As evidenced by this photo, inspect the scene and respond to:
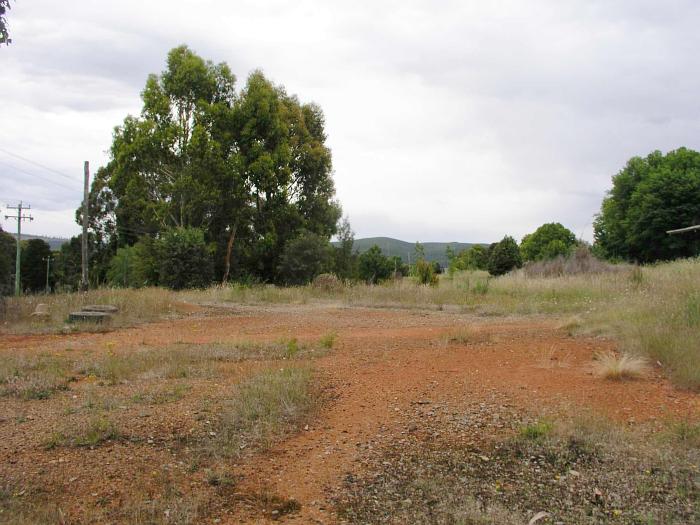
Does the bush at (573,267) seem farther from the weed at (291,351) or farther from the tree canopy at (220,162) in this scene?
the weed at (291,351)

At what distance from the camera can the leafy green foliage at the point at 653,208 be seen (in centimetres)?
3122

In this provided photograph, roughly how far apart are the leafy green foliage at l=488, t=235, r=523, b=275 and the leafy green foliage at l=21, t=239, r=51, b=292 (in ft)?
140

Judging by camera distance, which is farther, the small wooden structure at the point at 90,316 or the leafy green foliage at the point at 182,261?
the leafy green foliage at the point at 182,261

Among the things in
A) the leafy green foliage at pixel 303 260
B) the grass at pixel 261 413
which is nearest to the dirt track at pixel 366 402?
the grass at pixel 261 413

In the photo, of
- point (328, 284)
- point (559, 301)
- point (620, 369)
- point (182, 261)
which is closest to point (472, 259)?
point (328, 284)

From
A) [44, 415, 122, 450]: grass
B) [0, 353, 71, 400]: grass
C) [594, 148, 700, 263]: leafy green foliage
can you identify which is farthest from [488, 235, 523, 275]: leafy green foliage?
[44, 415, 122, 450]: grass

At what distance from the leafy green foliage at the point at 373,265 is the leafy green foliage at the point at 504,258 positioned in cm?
676

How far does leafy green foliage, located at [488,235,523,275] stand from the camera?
37031mm

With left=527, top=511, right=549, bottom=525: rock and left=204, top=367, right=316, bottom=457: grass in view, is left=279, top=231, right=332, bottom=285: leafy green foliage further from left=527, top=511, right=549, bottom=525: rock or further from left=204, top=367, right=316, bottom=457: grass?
left=527, top=511, right=549, bottom=525: rock

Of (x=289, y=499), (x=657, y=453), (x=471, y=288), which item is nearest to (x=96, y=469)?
(x=289, y=499)

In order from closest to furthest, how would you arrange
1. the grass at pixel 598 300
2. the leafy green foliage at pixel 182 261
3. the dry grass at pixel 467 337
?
the grass at pixel 598 300
the dry grass at pixel 467 337
the leafy green foliage at pixel 182 261

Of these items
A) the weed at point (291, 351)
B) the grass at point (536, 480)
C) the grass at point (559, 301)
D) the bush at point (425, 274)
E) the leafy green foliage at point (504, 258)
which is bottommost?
the grass at point (536, 480)

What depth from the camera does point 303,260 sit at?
26047 millimetres

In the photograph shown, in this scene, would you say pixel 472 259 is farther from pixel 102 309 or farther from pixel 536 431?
pixel 536 431
